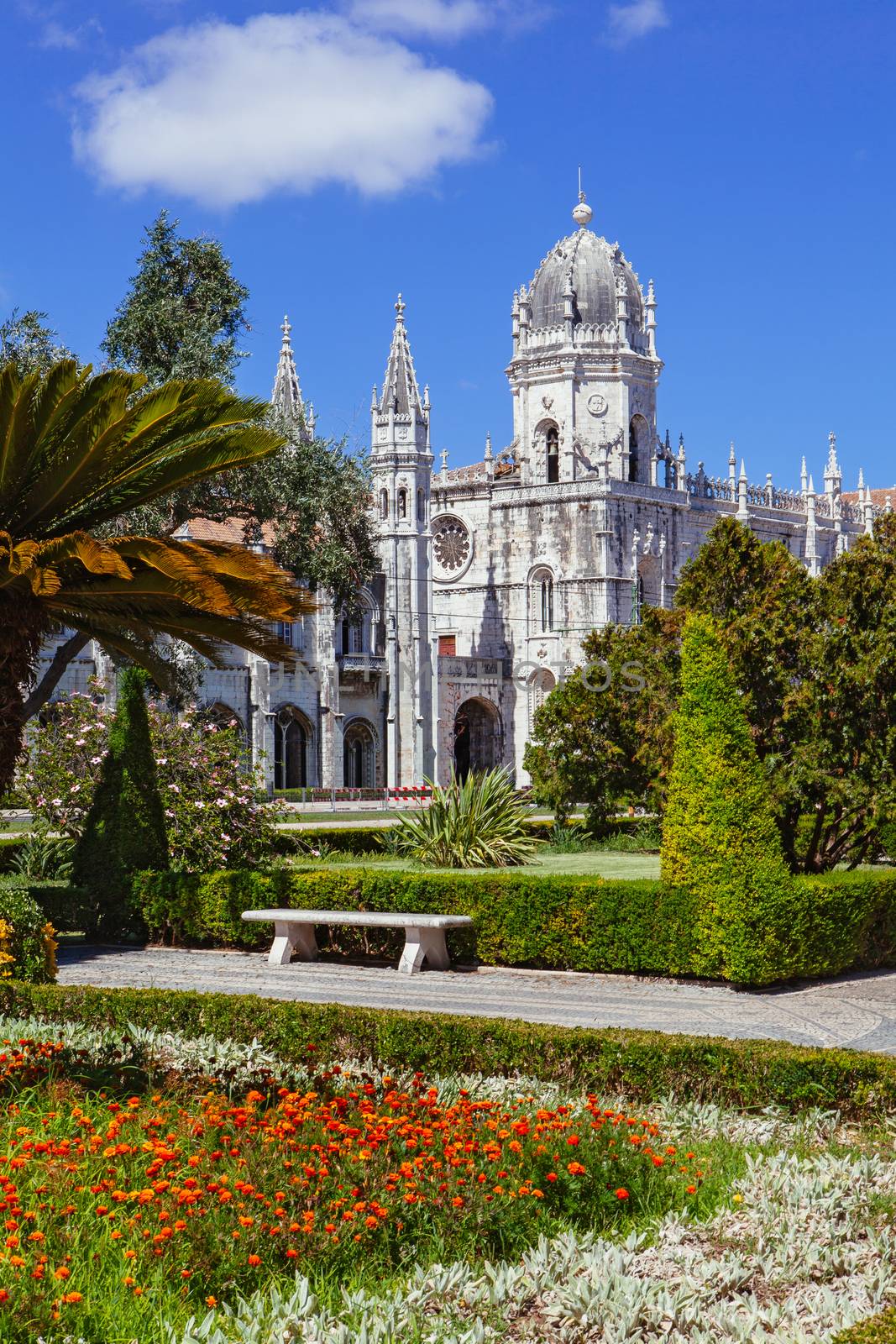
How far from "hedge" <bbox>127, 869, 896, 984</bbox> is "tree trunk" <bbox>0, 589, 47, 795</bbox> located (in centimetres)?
393

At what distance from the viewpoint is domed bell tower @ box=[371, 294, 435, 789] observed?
180 feet

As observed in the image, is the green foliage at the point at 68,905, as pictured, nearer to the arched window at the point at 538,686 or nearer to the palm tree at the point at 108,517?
the palm tree at the point at 108,517

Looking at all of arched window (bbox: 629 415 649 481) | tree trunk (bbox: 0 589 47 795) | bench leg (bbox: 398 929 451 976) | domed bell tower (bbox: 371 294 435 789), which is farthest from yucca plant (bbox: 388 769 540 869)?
arched window (bbox: 629 415 649 481)

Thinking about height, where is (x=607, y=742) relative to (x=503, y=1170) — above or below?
above

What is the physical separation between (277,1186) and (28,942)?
776 centimetres

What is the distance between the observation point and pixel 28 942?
13.5 meters

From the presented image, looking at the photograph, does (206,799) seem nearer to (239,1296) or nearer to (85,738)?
(85,738)

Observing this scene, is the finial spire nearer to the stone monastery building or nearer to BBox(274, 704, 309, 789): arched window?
the stone monastery building

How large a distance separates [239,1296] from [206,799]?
1611 cm

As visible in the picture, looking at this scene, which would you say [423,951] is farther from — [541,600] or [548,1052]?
[541,600]

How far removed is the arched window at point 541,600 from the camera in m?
61.5

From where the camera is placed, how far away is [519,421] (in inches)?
2518

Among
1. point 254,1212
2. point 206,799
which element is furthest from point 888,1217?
point 206,799

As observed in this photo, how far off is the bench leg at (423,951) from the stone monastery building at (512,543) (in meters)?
36.6
